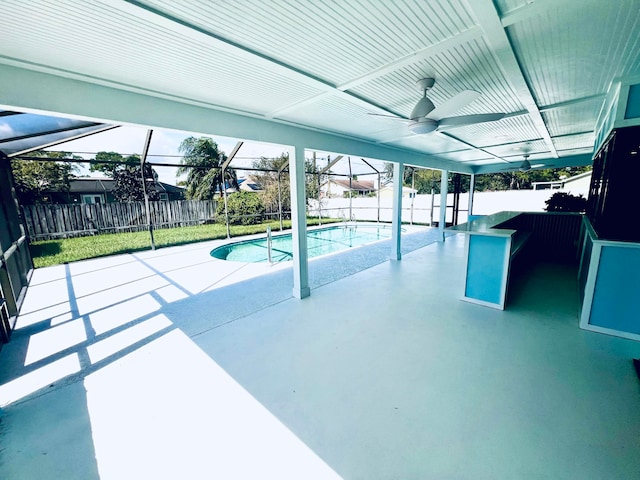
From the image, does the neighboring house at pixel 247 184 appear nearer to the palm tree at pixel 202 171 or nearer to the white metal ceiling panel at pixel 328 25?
the palm tree at pixel 202 171

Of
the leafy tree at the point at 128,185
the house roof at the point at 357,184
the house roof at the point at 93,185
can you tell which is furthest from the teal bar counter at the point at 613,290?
the house roof at the point at 357,184

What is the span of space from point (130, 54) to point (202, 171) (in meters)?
15.1

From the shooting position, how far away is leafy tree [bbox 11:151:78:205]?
30.4ft

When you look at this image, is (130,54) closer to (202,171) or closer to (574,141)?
(574,141)

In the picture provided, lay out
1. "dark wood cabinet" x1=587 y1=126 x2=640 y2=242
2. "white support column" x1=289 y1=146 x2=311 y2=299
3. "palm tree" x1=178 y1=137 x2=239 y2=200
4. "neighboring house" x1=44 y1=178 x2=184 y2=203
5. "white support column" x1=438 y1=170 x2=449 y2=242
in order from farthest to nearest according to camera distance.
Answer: "palm tree" x1=178 y1=137 x2=239 y2=200 → "neighboring house" x1=44 y1=178 x2=184 y2=203 → "white support column" x1=438 y1=170 x2=449 y2=242 → "white support column" x1=289 y1=146 x2=311 y2=299 → "dark wood cabinet" x1=587 y1=126 x2=640 y2=242

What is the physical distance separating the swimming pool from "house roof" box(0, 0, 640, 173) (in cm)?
457

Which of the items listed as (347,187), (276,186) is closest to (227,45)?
(276,186)

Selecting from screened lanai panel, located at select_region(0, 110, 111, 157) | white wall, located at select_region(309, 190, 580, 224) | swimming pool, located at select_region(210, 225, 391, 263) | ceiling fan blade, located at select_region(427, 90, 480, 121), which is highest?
screened lanai panel, located at select_region(0, 110, 111, 157)

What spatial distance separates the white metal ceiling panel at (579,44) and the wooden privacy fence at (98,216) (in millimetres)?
8541

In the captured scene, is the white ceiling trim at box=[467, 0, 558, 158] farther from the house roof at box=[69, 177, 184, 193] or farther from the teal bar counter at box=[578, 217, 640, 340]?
the house roof at box=[69, 177, 184, 193]

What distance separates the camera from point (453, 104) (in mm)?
2326

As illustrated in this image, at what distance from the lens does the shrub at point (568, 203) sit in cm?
662

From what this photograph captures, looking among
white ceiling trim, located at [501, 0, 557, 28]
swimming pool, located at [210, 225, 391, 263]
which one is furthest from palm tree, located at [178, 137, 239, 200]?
white ceiling trim, located at [501, 0, 557, 28]

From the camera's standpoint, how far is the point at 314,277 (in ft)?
16.1
